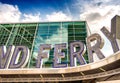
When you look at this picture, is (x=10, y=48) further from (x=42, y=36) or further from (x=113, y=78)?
(x=42, y=36)

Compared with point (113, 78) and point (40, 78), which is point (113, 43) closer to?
point (113, 78)

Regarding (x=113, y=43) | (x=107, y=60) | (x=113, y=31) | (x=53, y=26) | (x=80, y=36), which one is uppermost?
(x=53, y=26)

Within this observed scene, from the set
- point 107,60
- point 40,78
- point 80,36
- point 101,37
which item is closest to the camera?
point 107,60

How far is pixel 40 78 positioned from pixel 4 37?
88.3 feet

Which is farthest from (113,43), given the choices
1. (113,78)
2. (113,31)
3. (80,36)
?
(80,36)

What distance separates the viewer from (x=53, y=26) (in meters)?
43.0

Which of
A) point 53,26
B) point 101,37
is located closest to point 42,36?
point 53,26

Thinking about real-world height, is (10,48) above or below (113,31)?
below

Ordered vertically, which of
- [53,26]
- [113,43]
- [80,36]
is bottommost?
[113,43]

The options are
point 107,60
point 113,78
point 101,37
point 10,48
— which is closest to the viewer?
point 107,60

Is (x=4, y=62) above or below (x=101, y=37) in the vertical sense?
below

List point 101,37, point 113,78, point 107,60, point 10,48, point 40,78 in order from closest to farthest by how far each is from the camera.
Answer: point 107,60
point 113,78
point 40,78
point 101,37
point 10,48

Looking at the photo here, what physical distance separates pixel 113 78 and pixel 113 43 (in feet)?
11.9

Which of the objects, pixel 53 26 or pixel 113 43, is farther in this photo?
pixel 53 26
